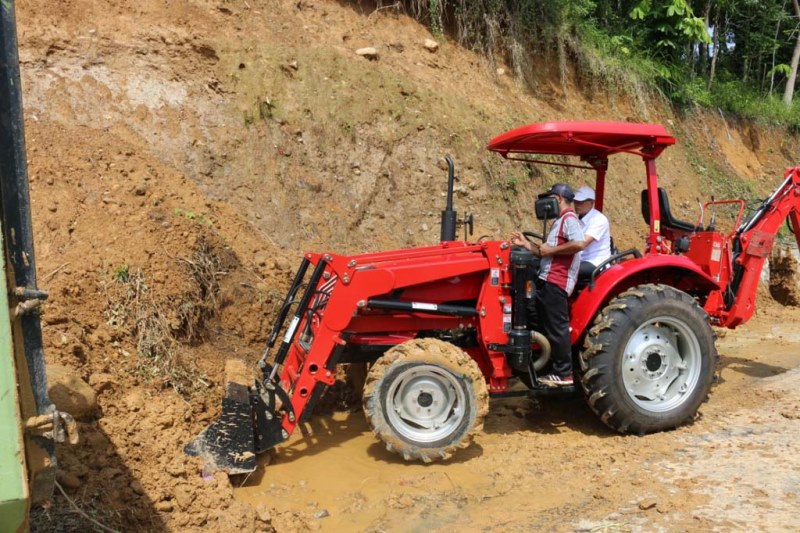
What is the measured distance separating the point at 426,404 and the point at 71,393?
7.48 feet

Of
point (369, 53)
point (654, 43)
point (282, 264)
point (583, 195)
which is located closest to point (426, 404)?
point (583, 195)

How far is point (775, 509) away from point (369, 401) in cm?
248

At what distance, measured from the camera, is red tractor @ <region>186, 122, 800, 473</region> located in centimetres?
453

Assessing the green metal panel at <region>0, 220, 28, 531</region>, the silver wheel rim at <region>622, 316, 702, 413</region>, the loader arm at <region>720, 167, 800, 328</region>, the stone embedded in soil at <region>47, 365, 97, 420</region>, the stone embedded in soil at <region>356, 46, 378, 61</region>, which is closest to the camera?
the green metal panel at <region>0, 220, 28, 531</region>

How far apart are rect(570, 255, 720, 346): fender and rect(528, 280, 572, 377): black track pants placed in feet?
0.51

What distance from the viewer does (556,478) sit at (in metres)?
4.40

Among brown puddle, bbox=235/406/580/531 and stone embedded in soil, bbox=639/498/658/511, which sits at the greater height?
stone embedded in soil, bbox=639/498/658/511

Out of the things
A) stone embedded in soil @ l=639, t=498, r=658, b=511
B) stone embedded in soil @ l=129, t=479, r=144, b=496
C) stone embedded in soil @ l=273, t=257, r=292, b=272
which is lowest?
stone embedded in soil @ l=639, t=498, r=658, b=511

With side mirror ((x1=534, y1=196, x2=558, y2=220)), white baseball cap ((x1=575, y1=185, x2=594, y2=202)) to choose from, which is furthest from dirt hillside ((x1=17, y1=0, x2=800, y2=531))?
white baseball cap ((x1=575, y1=185, x2=594, y2=202))

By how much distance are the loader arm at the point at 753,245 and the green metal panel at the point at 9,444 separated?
5.68m

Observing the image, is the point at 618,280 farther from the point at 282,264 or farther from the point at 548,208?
the point at 282,264

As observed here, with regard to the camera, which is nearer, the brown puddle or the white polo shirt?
the brown puddle

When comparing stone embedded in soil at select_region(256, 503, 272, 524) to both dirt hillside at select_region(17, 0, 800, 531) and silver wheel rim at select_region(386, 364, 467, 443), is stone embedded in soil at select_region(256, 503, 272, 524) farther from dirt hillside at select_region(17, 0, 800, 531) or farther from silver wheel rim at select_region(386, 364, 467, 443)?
silver wheel rim at select_region(386, 364, 467, 443)

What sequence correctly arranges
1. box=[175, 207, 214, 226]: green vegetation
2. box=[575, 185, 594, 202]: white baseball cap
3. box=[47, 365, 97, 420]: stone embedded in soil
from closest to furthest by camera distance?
box=[47, 365, 97, 420]: stone embedded in soil → box=[575, 185, 594, 202]: white baseball cap → box=[175, 207, 214, 226]: green vegetation
